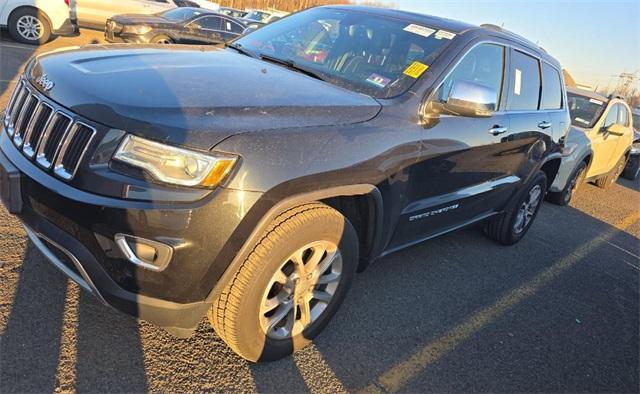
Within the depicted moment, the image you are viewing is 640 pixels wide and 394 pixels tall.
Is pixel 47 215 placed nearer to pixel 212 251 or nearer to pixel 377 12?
pixel 212 251

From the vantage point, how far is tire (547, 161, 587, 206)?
701 cm

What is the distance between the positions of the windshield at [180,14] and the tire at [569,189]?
9490 millimetres

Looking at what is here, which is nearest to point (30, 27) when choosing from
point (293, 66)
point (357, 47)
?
point (293, 66)

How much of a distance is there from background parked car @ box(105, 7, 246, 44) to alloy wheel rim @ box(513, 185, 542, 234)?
849cm

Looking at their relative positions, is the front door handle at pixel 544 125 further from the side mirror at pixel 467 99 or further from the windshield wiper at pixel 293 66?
the windshield wiper at pixel 293 66

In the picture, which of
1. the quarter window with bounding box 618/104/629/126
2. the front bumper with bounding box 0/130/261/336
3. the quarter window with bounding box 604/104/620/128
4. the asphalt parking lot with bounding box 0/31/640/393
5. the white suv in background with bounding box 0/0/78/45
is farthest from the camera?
the white suv in background with bounding box 0/0/78/45

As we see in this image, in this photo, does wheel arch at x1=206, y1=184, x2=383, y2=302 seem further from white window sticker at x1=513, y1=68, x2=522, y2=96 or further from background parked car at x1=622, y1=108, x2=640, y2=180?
background parked car at x1=622, y1=108, x2=640, y2=180

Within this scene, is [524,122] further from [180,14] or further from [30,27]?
[180,14]

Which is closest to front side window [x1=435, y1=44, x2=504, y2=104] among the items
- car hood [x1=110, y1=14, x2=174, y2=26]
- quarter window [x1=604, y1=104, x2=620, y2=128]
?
quarter window [x1=604, y1=104, x2=620, y2=128]

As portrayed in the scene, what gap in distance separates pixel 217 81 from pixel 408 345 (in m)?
1.89

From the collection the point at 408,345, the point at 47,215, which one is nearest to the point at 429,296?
the point at 408,345

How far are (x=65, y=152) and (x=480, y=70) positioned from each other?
2738 millimetres

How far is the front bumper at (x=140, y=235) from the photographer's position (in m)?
1.95

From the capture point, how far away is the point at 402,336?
3.08 metres
